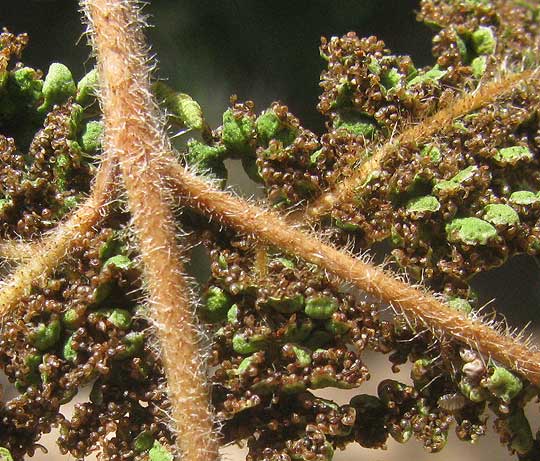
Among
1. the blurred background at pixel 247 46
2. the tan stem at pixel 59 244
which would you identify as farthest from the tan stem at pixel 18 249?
the blurred background at pixel 247 46

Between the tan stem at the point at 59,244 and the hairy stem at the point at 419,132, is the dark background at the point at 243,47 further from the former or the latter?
the tan stem at the point at 59,244

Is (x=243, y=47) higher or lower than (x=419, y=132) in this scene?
higher

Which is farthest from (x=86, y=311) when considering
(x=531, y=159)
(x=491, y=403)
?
(x=531, y=159)

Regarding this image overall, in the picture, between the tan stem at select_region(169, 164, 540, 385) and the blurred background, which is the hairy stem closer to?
the tan stem at select_region(169, 164, 540, 385)

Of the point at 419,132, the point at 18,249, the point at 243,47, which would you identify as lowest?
the point at 18,249

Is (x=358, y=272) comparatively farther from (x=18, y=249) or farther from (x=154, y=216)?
(x=18, y=249)

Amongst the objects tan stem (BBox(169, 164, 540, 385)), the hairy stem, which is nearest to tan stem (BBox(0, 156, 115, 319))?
tan stem (BBox(169, 164, 540, 385))

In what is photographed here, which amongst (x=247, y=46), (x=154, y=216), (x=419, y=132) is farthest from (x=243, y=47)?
(x=154, y=216)
